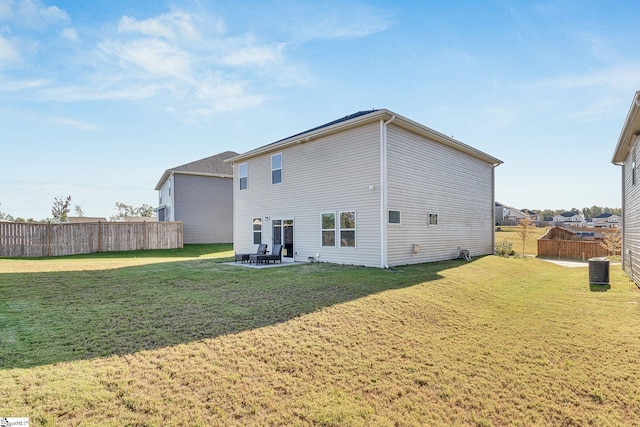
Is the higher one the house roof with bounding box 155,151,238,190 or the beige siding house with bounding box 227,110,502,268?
the house roof with bounding box 155,151,238,190

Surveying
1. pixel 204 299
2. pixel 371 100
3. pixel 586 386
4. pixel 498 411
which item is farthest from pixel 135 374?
pixel 371 100

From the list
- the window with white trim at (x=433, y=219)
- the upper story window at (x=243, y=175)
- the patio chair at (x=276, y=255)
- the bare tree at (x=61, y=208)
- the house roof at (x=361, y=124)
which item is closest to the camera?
the house roof at (x=361, y=124)

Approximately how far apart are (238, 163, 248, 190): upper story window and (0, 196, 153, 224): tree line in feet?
81.4

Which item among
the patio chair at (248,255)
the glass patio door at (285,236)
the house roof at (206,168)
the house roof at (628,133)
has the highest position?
the house roof at (206,168)

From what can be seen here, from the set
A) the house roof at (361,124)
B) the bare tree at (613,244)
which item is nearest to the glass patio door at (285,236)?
the house roof at (361,124)

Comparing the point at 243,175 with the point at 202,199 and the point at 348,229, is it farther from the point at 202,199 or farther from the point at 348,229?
the point at 202,199

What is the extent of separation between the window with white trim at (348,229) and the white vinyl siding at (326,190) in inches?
6.8

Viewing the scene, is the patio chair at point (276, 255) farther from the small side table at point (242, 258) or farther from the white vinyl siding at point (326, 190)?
the small side table at point (242, 258)

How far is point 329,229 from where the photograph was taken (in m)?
12.7

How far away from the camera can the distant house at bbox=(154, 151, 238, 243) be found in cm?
2406

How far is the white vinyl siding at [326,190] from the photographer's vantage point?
11430 millimetres

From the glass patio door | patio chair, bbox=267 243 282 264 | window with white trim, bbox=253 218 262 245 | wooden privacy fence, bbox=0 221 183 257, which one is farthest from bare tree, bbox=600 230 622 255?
wooden privacy fence, bbox=0 221 183 257

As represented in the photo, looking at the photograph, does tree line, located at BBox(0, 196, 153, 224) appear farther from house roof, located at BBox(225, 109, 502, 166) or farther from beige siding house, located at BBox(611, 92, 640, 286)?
beige siding house, located at BBox(611, 92, 640, 286)

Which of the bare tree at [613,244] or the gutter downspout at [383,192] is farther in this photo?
the bare tree at [613,244]
